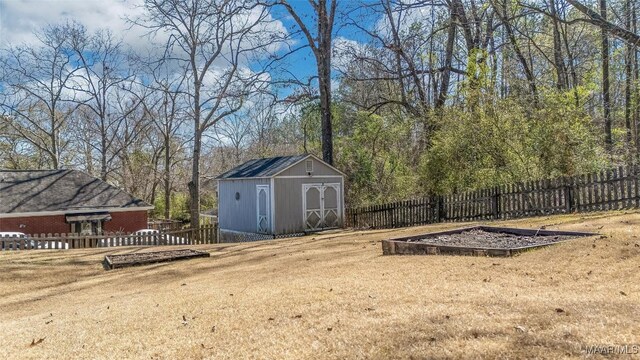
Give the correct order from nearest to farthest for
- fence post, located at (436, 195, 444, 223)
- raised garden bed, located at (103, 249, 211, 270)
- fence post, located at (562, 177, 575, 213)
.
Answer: raised garden bed, located at (103, 249, 211, 270) < fence post, located at (562, 177, 575, 213) < fence post, located at (436, 195, 444, 223)

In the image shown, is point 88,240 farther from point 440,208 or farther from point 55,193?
point 440,208

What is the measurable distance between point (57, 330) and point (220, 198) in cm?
1705

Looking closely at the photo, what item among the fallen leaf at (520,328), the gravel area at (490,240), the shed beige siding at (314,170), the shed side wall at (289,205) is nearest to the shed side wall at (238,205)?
the shed side wall at (289,205)

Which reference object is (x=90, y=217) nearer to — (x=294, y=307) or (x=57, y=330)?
(x=57, y=330)

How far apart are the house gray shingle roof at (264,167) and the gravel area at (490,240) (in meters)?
10.5

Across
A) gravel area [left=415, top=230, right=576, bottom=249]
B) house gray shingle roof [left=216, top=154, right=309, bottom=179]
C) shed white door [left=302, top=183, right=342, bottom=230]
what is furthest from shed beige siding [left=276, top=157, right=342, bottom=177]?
gravel area [left=415, top=230, right=576, bottom=249]

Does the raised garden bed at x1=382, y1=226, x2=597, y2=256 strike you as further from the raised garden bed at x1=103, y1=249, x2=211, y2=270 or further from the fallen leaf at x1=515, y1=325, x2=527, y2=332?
the raised garden bed at x1=103, y1=249, x2=211, y2=270

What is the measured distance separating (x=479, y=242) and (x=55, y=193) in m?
21.1

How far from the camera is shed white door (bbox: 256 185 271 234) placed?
17938 mm

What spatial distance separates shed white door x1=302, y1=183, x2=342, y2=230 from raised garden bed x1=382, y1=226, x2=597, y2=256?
35.0ft

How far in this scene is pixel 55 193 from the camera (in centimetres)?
2139

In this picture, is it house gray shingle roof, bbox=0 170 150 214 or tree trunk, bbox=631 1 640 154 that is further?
house gray shingle roof, bbox=0 170 150 214

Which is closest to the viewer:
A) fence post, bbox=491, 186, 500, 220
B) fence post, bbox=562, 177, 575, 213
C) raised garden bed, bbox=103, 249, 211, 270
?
raised garden bed, bbox=103, 249, 211, 270

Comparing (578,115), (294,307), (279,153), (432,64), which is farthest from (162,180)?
(294,307)
